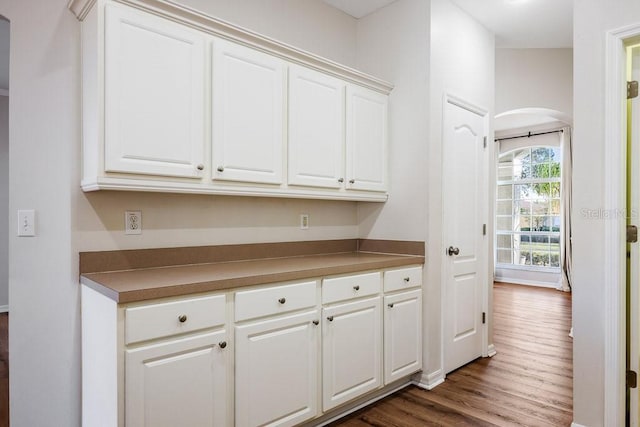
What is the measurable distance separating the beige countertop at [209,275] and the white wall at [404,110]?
1.48ft

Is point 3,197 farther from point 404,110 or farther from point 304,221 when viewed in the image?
point 404,110

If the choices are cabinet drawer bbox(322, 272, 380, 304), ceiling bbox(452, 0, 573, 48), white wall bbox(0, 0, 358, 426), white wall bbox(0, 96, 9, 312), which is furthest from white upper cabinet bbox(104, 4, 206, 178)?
white wall bbox(0, 96, 9, 312)

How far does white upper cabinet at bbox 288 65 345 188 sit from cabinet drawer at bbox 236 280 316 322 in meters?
0.71

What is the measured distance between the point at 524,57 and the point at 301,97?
11.8 ft

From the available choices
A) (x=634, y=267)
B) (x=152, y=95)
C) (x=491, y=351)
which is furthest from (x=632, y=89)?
(x=152, y=95)

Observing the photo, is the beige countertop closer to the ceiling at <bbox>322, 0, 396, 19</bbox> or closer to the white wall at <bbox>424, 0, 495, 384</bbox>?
the white wall at <bbox>424, 0, 495, 384</bbox>

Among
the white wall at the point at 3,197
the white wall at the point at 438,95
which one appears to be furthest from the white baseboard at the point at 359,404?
the white wall at the point at 3,197

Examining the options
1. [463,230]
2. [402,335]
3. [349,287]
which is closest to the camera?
[349,287]

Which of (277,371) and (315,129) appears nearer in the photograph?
(277,371)

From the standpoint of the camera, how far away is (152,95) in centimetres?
188

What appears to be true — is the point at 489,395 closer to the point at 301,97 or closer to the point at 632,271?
the point at 632,271

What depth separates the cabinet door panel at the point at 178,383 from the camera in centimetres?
157

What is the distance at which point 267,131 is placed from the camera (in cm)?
234

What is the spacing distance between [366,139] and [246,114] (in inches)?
41.2
